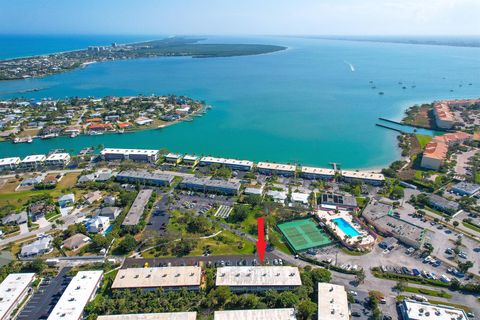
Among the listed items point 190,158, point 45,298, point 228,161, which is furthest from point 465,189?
point 45,298

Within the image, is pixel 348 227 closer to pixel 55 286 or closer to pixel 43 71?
pixel 55 286

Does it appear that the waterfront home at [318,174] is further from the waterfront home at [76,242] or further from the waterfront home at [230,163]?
the waterfront home at [76,242]

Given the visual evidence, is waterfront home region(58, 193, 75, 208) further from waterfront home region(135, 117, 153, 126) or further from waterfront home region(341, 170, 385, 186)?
waterfront home region(341, 170, 385, 186)

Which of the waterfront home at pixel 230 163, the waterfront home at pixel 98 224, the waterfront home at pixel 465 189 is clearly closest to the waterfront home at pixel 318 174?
the waterfront home at pixel 230 163

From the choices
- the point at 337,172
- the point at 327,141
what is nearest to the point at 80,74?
the point at 327,141

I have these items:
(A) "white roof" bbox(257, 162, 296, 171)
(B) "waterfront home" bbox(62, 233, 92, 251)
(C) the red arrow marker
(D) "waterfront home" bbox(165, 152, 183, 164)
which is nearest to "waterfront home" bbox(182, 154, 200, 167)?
(D) "waterfront home" bbox(165, 152, 183, 164)

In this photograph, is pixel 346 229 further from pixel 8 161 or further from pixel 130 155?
pixel 8 161
